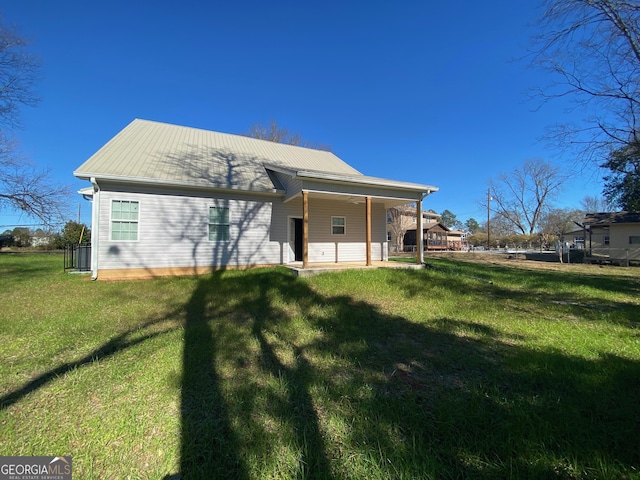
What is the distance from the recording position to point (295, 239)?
12344 mm

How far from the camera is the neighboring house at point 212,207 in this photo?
30.2 feet

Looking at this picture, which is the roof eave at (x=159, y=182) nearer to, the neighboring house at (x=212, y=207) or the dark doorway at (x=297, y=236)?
the neighboring house at (x=212, y=207)

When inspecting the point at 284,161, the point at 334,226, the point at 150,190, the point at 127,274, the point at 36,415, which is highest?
the point at 284,161

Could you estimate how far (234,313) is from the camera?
19.1ft

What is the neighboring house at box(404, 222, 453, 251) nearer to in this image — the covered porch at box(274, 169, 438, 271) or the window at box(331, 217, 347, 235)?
the covered porch at box(274, 169, 438, 271)

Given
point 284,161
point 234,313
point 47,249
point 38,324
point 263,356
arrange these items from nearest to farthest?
point 263,356 → point 38,324 → point 234,313 → point 284,161 → point 47,249

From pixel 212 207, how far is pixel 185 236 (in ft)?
4.54

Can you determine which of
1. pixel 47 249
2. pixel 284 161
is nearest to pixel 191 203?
pixel 284 161

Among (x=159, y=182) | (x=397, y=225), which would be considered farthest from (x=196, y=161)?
(x=397, y=225)

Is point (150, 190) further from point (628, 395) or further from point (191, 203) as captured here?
point (628, 395)

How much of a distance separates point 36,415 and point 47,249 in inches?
A: 1304

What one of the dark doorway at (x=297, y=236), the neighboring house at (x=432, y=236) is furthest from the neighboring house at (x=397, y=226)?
the dark doorway at (x=297, y=236)

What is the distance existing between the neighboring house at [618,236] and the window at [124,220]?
2850 centimetres

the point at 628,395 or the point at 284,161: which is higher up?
the point at 284,161
